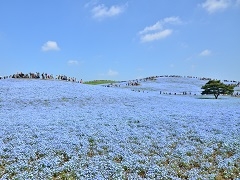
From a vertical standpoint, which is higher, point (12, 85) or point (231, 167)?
point (12, 85)

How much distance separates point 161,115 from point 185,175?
13.4 metres

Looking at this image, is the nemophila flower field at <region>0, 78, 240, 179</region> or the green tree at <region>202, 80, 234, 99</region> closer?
the nemophila flower field at <region>0, 78, 240, 179</region>

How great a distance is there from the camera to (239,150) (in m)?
17.2

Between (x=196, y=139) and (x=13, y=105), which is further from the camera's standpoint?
(x=13, y=105)

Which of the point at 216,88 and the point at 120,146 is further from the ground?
the point at 216,88

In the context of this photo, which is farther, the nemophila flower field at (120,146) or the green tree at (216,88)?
the green tree at (216,88)

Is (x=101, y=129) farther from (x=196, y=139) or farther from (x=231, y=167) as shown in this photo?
(x=231, y=167)

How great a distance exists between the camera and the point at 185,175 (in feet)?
45.3

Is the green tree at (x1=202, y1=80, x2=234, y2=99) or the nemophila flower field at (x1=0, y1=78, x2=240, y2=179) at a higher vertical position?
the green tree at (x1=202, y1=80, x2=234, y2=99)

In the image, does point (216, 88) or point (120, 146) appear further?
point (216, 88)

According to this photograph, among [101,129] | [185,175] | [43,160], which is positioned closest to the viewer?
[185,175]

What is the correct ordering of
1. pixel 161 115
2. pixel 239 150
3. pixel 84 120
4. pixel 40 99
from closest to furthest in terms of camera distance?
pixel 239 150, pixel 84 120, pixel 161 115, pixel 40 99

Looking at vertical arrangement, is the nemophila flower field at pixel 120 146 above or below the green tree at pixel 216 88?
below

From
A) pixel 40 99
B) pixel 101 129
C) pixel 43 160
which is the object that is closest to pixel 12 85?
pixel 40 99
